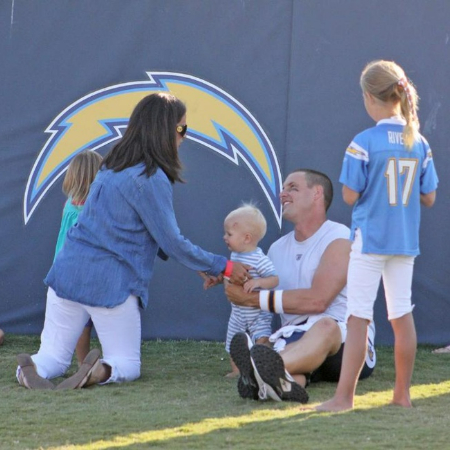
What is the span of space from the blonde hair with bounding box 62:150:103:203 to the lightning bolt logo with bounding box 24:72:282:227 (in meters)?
0.73

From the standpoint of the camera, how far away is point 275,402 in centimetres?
389

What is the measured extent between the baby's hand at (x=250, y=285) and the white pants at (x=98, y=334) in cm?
52

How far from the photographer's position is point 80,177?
16.1 ft

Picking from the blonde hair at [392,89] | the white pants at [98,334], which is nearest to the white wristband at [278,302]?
the white pants at [98,334]

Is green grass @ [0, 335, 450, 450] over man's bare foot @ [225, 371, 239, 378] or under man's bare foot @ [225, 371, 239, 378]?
over

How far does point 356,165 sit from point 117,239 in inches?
50.0

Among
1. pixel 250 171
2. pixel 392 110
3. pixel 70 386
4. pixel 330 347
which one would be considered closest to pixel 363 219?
pixel 392 110

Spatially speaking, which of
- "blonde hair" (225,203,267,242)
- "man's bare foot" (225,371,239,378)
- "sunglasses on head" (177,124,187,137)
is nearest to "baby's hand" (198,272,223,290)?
"blonde hair" (225,203,267,242)

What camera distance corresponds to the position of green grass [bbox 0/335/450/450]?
3197mm

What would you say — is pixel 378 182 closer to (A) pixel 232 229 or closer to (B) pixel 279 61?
(A) pixel 232 229

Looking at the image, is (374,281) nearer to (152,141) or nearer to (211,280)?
(211,280)

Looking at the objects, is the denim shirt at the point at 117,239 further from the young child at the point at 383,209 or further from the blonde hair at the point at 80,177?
the young child at the point at 383,209

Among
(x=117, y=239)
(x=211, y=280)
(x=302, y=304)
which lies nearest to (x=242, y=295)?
(x=211, y=280)

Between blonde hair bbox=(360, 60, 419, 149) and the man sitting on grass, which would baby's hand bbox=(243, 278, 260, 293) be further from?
blonde hair bbox=(360, 60, 419, 149)
